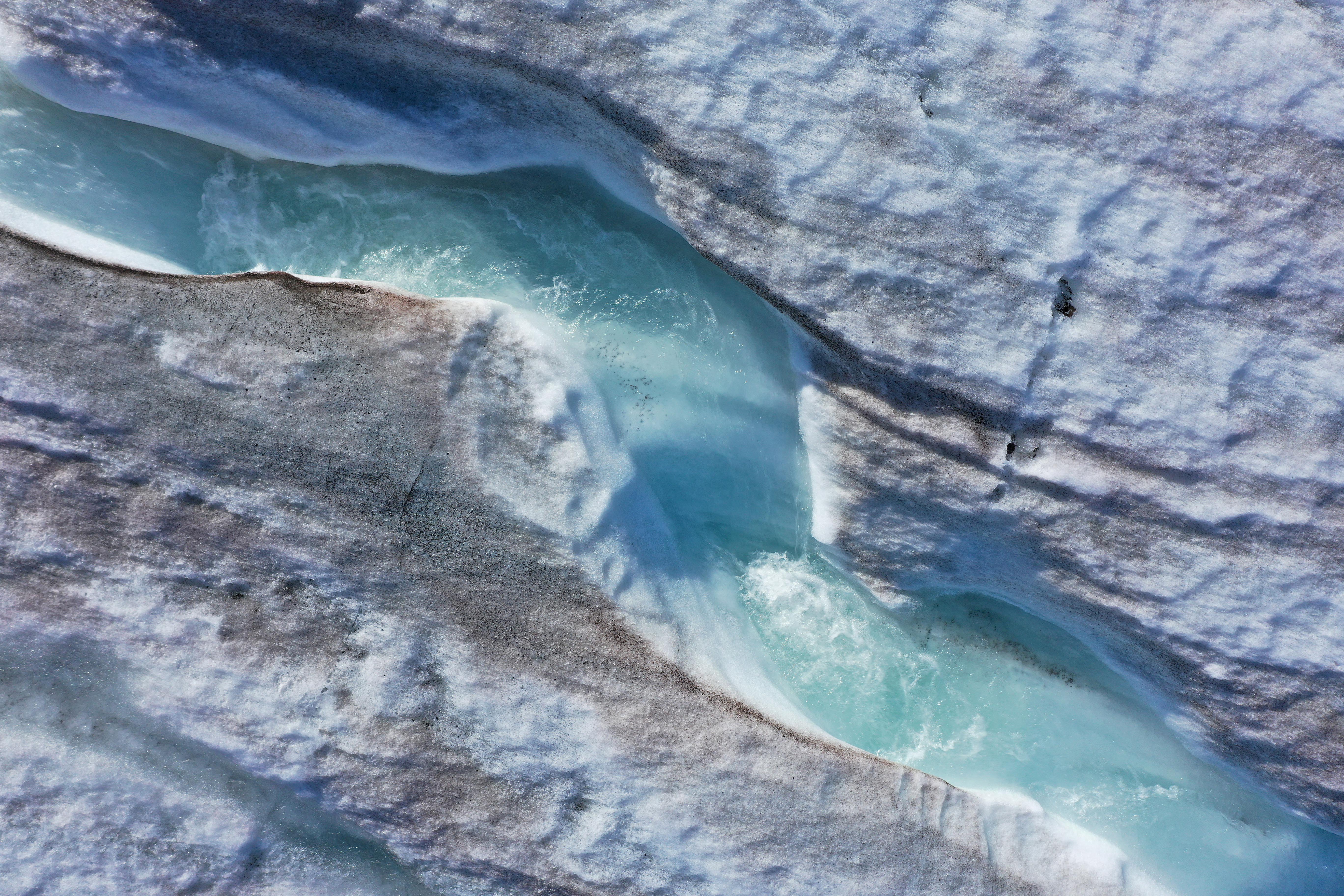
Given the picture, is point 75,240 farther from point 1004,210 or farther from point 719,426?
point 1004,210

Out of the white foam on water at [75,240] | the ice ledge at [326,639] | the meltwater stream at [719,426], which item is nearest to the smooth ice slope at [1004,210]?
the meltwater stream at [719,426]

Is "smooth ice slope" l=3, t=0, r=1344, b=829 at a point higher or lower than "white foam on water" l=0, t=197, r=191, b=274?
higher

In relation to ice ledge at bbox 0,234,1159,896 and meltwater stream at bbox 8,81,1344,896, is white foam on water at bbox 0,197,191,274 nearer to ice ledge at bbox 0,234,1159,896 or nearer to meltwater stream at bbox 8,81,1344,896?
meltwater stream at bbox 8,81,1344,896

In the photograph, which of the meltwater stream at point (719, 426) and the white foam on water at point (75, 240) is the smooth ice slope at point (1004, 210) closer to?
the meltwater stream at point (719, 426)

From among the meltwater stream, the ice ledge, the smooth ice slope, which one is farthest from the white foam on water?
the smooth ice slope

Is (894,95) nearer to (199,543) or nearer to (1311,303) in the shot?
(1311,303)

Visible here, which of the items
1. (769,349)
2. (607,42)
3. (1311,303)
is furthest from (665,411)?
(1311,303)

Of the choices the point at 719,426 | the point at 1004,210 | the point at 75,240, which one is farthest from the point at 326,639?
the point at 1004,210
